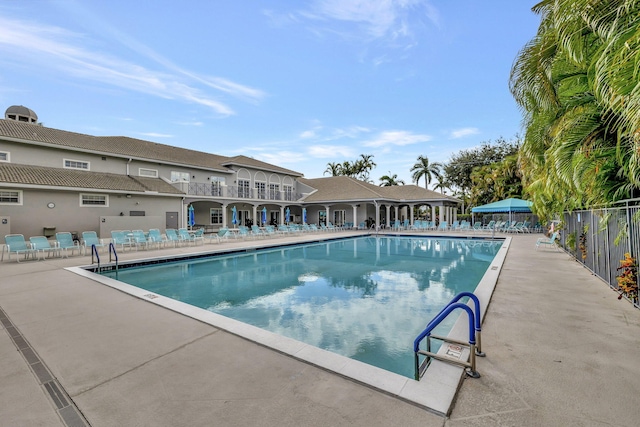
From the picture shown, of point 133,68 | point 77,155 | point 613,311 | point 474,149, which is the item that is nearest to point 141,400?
point 613,311

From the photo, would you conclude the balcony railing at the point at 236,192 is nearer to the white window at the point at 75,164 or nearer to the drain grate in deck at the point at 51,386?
the white window at the point at 75,164

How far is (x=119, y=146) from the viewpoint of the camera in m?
20.7

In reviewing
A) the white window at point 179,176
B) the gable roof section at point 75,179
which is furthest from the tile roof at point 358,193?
the gable roof section at point 75,179

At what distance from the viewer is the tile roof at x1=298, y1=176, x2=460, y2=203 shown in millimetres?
27858

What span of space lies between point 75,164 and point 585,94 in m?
23.3

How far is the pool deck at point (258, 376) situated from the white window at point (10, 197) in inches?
502

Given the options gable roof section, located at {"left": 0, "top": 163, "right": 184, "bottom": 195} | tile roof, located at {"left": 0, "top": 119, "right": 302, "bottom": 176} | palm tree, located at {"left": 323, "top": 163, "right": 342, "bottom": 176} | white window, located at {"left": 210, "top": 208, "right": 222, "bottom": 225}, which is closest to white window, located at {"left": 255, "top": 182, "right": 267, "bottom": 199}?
tile roof, located at {"left": 0, "top": 119, "right": 302, "bottom": 176}

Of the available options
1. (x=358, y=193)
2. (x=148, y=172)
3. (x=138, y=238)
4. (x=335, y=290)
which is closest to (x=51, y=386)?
(x=335, y=290)

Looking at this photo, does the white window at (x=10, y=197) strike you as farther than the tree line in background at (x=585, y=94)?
Yes

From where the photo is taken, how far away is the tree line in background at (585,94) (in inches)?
106

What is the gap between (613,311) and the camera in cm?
495

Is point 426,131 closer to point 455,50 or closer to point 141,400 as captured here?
point 455,50

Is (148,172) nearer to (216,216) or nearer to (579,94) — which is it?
(216,216)

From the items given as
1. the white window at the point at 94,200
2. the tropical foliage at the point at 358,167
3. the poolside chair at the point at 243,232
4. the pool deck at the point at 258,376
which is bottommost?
the pool deck at the point at 258,376
